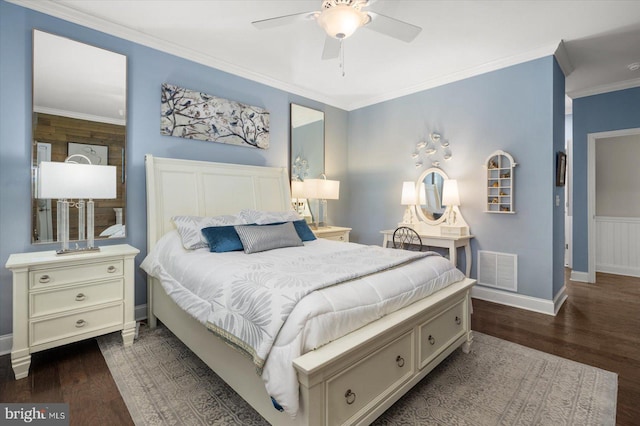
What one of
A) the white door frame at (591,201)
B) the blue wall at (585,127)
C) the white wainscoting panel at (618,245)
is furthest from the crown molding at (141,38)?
the white wainscoting panel at (618,245)

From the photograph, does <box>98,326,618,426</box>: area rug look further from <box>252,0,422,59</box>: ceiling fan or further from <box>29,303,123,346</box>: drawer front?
<box>252,0,422,59</box>: ceiling fan

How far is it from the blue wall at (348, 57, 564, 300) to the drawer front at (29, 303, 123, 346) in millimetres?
3523

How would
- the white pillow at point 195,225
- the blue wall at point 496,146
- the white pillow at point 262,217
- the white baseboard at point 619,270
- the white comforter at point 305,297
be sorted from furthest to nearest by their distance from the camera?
the white baseboard at point 619,270 < the blue wall at point 496,146 < the white pillow at point 262,217 < the white pillow at point 195,225 < the white comforter at point 305,297

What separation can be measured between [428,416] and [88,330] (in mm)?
2369

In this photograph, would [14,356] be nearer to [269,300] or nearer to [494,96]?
[269,300]

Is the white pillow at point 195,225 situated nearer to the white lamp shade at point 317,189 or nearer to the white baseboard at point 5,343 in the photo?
the white lamp shade at point 317,189

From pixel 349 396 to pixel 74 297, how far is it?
2.08 metres

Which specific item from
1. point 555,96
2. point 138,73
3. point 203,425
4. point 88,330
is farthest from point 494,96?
point 88,330

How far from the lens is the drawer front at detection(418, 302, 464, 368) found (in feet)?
6.21

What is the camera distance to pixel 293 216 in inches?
133

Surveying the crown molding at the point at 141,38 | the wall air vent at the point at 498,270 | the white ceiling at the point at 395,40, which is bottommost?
the wall air vent at the point at 498,270

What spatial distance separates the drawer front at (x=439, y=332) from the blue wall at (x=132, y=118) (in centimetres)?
260

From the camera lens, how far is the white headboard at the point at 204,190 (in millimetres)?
2943

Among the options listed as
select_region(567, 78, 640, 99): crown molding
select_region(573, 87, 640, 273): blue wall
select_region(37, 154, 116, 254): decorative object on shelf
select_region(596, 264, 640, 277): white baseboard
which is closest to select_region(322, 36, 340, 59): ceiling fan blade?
select_region(37, 154, 116, 254): decorative object on shelf
